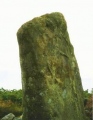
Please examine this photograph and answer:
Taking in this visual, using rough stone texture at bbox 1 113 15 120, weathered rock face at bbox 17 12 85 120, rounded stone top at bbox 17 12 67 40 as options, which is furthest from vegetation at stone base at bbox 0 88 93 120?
rounded stone top at bbox 17 12 67 40

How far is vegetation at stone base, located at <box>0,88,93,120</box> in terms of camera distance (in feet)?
47.9

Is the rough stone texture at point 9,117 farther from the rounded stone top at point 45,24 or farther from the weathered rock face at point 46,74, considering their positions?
the rounded stone top at point 45,24

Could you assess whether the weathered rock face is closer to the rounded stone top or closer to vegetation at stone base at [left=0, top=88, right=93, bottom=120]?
the rounded stone top

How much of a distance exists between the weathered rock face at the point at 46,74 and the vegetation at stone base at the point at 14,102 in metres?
1.33

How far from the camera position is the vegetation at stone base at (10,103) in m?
16.8

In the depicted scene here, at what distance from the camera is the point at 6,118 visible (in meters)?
15.4

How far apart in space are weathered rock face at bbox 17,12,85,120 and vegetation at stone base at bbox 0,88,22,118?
402cm

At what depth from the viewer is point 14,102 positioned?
58.1 ft

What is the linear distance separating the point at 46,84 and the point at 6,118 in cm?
361

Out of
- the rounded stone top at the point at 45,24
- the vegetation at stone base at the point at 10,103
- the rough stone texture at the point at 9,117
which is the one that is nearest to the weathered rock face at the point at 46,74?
the rounded stone top at the point at 45,24

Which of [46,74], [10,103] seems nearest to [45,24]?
[46,74]

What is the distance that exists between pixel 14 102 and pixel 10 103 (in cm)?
56

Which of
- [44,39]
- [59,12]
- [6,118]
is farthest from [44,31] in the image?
[6,118]

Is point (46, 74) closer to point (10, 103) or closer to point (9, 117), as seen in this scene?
point (9, 117)
